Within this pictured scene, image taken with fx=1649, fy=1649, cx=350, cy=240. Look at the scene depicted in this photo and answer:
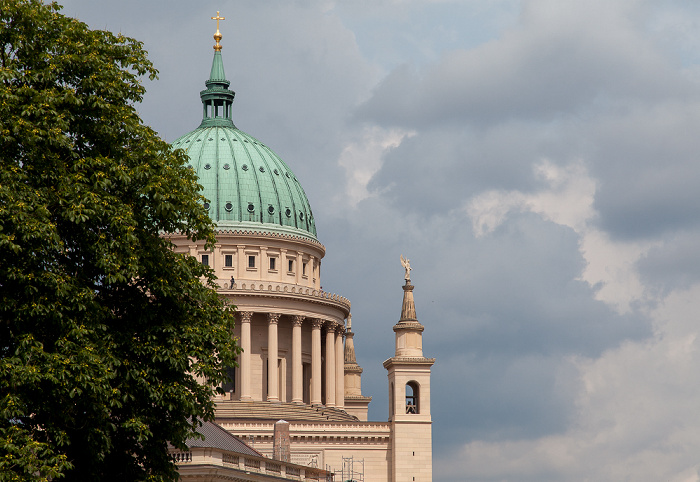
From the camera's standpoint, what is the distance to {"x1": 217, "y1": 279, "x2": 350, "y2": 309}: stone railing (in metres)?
135

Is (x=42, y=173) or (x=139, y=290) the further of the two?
(x=139, y=290)

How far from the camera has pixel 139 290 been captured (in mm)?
51188

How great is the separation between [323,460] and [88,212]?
80.5m

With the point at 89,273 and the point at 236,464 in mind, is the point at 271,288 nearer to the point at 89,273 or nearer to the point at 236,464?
the point at 236,464

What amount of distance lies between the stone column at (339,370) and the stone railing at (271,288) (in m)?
4.24

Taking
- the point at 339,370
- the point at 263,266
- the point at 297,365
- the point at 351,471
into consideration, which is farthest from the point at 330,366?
the point at 351,471

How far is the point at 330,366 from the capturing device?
5527 inches

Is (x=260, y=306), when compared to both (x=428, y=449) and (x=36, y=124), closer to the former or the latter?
(x=428, y=449)

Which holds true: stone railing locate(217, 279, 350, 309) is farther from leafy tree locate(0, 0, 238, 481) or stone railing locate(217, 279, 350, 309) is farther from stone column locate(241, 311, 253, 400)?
leafy tree locate(0, 0, 238, 481)

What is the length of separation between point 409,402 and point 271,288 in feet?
49.6

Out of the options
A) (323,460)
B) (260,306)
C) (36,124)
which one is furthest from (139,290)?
(260,306)

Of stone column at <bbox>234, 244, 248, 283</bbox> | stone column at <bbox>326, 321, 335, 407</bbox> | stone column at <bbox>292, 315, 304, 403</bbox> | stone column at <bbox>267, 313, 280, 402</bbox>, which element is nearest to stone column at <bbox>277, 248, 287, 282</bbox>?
stone column at <bbox>234, 244, 248, 283</bbox>

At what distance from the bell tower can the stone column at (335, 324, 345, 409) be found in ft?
26.9

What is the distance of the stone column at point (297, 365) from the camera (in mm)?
136625
